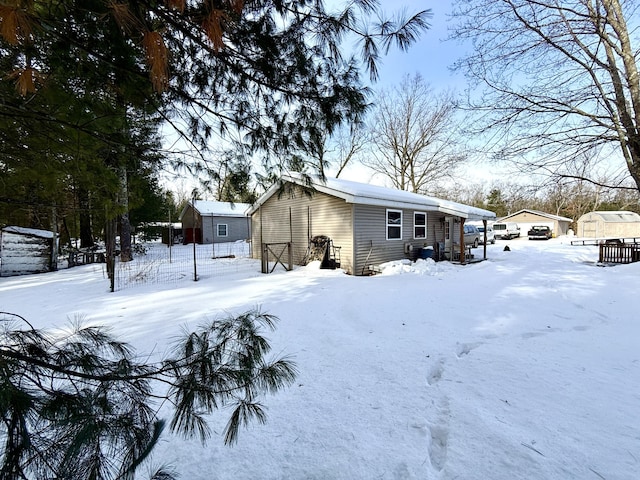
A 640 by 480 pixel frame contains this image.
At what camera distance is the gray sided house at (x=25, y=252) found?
10.0 metres

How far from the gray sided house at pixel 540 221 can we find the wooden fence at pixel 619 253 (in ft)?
77.1

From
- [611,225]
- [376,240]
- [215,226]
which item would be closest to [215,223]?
[215,226]

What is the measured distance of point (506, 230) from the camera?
32.2m

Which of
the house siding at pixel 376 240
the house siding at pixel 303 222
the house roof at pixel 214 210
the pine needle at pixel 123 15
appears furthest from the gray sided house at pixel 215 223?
the pine needle at pixel 123 15

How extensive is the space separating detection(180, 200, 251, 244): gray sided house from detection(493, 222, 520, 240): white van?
25.8 m

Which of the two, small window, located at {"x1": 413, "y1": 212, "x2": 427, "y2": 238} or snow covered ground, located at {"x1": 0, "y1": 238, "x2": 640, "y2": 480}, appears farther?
small window, located at {"x1": 413, "y1": 212, "x2": 427, "y2": 238}

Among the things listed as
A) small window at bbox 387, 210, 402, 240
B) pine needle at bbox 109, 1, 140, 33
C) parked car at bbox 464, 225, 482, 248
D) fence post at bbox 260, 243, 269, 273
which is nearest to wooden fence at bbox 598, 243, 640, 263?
parked car at bbox 464, 225, 482, 248

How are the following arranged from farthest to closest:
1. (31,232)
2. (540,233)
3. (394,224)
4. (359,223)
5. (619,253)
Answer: (540,233) < (619,253) < (394,224) < (31,232) < (359,223)

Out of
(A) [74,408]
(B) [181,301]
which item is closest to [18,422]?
(A) [74,408]

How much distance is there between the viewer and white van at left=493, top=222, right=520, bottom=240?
31641 millimetres

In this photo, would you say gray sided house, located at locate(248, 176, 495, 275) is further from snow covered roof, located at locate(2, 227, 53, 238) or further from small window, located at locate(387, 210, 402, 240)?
snow covered roof, located at locate(2, 227, 53, 238)

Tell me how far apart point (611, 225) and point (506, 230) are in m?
9.31

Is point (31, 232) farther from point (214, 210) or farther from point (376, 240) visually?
point (214, 210)

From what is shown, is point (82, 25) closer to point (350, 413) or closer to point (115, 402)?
point (115, 402)
